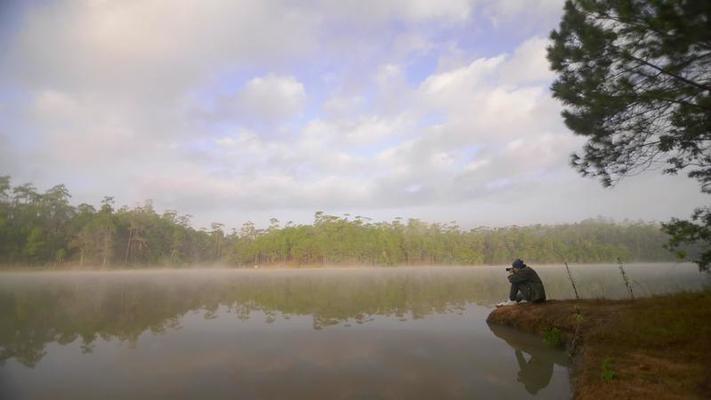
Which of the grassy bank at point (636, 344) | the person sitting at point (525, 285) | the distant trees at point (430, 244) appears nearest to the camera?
the grassy bank at point (636, 344)

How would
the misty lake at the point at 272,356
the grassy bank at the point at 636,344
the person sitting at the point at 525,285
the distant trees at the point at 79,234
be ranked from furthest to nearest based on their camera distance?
the distant trees at the point at 79,234
the person sitting at the point at 525,285
the misty lake at the point at 272,356
the grassy bank at the point at 636,344

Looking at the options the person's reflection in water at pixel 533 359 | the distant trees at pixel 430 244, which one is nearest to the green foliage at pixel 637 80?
the person's reflection in water at pixel 533 359

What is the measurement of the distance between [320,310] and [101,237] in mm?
57045

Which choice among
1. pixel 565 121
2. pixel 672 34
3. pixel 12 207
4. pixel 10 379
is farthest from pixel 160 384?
pixel 12 207

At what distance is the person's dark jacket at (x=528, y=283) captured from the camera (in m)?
10.1

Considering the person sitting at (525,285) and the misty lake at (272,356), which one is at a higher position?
the person sitting at (525,285)

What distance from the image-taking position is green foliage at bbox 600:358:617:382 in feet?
13.9

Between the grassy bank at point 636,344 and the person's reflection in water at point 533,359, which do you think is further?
the person's reflection in water at point 533,359

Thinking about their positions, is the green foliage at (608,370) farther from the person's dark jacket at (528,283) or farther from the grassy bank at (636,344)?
the person's dark jacket at (528,283)

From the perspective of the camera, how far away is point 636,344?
5.62 meters

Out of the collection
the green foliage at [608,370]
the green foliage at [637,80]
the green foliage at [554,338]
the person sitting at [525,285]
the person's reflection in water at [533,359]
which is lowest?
the person's reflection in water at [533,359]

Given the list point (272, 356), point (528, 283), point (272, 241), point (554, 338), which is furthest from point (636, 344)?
point (272, 241)

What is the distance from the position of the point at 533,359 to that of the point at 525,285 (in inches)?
176

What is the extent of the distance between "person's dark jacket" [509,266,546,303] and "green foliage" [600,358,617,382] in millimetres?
5405
